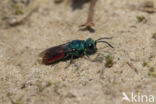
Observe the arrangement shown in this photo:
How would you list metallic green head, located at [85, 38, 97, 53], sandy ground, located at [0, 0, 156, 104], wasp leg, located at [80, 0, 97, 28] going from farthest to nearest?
1. wasp leg, located at [80, 0, 97, 28]
2. metallic green head, located at [85, 38, 97, 53]
3. sandy ground, located at [0, 0, 156, 104]

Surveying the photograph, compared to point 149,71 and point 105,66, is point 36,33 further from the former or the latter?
point 149,71

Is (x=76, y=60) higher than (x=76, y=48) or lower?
lower

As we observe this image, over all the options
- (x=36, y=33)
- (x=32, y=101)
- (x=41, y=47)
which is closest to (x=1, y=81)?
(x=32, y=101)

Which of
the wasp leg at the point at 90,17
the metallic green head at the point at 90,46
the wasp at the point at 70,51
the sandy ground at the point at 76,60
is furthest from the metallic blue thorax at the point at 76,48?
the wasp leg at the point at 90,17

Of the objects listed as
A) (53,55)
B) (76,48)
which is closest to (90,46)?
(76,48)

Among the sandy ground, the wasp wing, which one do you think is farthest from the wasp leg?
the wasp wing

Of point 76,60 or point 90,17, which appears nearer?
point 76,60

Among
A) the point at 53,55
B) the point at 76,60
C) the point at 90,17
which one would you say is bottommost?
the point at 76,60

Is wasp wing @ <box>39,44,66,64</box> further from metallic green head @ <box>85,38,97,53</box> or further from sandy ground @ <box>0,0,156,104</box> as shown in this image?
metallic green head @ <box>85,38,97,53</box>

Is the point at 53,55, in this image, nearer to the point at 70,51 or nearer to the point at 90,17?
the point at 70,51
